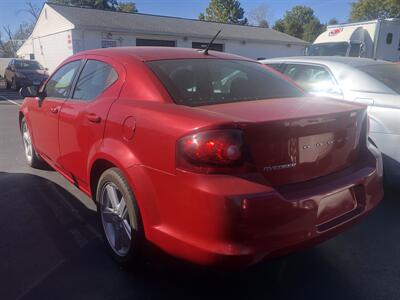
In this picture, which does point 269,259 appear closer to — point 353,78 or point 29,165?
point 353,78

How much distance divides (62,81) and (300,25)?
63400mm

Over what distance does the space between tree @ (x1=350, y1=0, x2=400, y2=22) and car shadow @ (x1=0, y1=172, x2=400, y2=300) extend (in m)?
44.6

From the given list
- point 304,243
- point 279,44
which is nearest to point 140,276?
point 304,243

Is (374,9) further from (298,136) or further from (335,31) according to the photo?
(298,136)

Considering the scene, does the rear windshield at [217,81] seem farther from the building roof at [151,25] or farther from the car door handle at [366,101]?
the building roof at [151,25]

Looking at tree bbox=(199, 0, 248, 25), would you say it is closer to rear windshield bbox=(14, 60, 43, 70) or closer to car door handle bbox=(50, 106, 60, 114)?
rear windshield bbox=(14, 60, 43, 70)

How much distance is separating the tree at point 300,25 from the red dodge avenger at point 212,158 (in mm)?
56307

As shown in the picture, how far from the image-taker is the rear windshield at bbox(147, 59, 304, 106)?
112 inches

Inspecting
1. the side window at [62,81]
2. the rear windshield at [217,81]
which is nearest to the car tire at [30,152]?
the side window at [62,81]

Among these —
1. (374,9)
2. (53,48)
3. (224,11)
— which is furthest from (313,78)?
(224,11)

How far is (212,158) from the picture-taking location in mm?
2213

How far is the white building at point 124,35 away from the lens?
72.5 ft

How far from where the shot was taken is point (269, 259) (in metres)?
2.28

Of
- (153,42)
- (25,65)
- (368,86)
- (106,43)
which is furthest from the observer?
(153,42)
